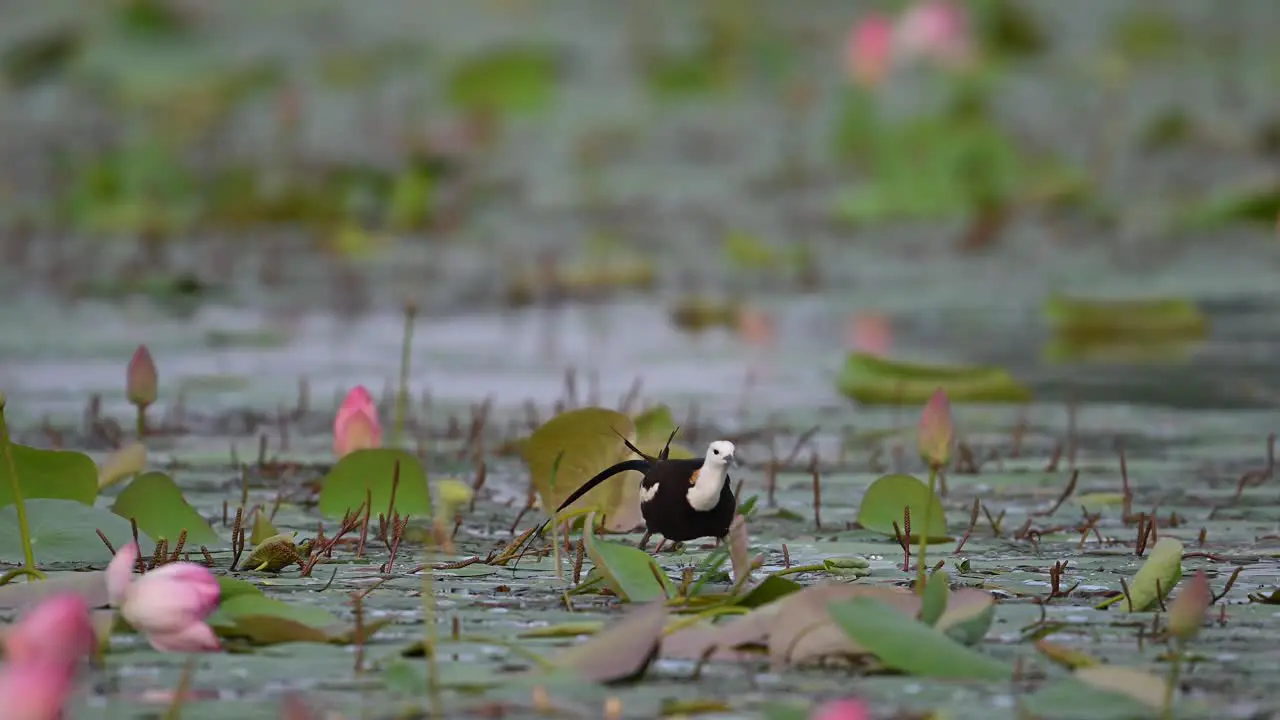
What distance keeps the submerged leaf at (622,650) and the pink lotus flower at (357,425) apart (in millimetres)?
1545

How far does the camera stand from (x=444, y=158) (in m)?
10.9

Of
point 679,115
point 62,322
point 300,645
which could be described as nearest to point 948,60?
point 679,115

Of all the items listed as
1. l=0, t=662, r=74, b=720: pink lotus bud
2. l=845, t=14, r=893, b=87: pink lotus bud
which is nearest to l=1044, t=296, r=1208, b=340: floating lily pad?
l=845, t=14, r=893, b=87: pink lotus bud

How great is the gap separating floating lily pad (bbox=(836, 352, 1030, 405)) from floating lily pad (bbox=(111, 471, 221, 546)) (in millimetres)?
2534

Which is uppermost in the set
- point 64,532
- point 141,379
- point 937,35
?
point 937,35

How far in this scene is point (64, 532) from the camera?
326cm

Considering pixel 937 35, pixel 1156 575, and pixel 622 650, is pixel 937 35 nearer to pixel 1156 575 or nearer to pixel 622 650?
pixel 1156 575

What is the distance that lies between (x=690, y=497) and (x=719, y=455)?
133mm

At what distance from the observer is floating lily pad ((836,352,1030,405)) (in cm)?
570

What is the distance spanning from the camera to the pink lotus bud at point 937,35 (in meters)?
11.8

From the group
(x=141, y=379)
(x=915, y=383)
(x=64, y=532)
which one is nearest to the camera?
(x=64, y=532)

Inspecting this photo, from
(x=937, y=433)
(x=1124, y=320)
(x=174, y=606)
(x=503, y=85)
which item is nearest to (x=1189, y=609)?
(x=937, y=433)

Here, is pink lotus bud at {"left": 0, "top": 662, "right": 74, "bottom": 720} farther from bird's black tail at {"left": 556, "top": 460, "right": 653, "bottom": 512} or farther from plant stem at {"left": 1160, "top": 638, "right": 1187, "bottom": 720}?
bird's black tail at {"left": 556, "top": 460, "right": 653, "bottom": 512}

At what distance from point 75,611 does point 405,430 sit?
3433 millimetres
